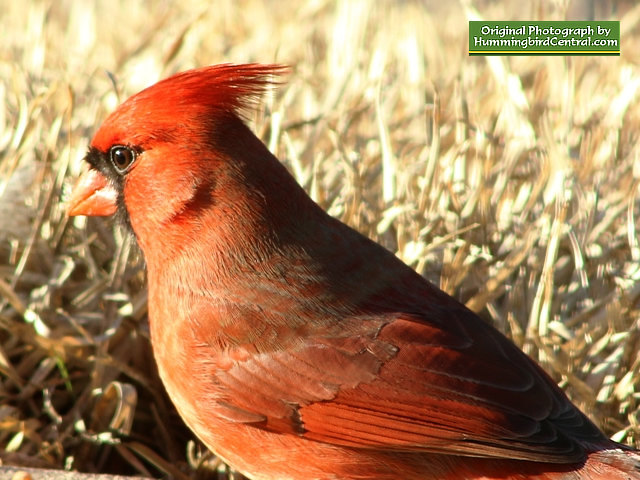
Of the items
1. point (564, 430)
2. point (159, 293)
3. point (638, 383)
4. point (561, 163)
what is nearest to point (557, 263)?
point (561, 163)

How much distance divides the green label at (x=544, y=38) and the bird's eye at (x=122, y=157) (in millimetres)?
1761

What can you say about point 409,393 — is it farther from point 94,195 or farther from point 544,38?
point 544,38

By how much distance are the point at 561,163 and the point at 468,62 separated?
1703 millimetres

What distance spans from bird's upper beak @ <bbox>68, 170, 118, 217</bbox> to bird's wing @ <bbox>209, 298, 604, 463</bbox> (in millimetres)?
584

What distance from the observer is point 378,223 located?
10.3 ft

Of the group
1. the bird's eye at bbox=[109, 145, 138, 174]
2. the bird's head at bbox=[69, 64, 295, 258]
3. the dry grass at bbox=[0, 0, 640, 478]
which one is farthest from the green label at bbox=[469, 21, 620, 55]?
the bird's eye at bbox=[109, 145, 138, 174]

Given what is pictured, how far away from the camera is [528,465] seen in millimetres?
2232

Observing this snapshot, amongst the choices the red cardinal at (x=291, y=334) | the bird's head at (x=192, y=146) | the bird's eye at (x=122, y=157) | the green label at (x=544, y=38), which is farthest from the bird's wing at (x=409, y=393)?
the green label at (x=544, y=38)

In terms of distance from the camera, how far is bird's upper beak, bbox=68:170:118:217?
8.48 feet

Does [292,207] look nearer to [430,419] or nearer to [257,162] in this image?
[257,162]

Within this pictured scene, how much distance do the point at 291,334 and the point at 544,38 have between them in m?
2.27

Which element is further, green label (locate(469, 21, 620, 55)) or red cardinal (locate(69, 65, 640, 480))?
green label (locate(469, 21, 620, 55))

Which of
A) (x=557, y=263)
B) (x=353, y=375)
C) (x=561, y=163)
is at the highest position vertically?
(x=561, y=163)

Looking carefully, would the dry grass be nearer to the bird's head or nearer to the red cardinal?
the red cardinal
